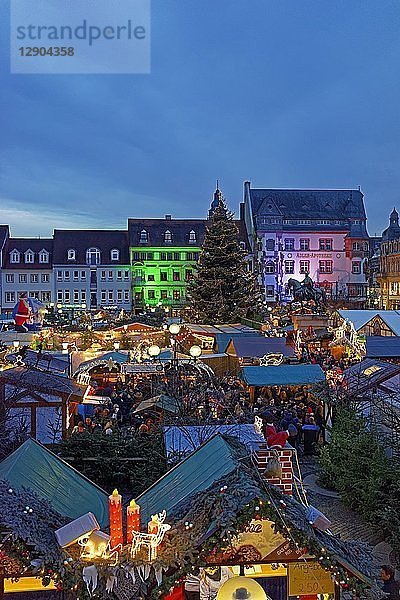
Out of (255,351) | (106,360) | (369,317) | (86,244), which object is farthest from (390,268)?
(106,360)

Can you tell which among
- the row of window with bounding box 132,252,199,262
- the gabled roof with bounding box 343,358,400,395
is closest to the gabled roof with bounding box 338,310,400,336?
the gabled roof with bounding box 343,358,400,395

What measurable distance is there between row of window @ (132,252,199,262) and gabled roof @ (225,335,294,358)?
36958mm

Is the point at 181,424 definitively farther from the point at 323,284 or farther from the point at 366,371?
A: the point at 323,284

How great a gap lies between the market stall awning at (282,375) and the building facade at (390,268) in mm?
38486

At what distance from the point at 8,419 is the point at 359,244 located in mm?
54925

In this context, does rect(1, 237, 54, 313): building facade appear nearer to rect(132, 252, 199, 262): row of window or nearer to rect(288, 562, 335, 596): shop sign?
rect(132, 252, 199, 262): row of window

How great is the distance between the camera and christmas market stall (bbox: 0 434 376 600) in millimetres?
4215

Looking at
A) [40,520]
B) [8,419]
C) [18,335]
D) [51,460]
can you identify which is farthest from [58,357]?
[40,520]

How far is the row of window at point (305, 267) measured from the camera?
198ft

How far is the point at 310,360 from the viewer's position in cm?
2150

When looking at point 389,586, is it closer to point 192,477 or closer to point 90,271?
point 192,477

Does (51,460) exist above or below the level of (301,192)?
below

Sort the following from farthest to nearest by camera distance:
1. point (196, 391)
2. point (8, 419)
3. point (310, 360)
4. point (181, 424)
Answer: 1. point (310, 360)
2. point (196, 391)
3. point (8, 419)
4. point (181, 424)

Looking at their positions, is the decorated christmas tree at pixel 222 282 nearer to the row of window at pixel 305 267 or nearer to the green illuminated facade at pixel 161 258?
the green illuminated facade at pixel 161 258
